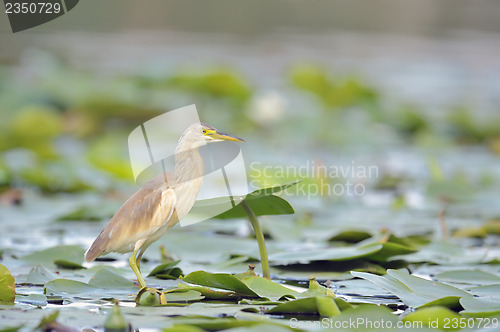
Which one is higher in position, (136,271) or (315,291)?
(136,271)

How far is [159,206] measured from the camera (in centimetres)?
261

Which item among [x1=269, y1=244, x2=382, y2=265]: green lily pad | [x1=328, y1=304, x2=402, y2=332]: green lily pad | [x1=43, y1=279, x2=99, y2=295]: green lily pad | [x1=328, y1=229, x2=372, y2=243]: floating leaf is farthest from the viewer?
[x1=328, y1=229, x2=372, y2=243]: floating leaf

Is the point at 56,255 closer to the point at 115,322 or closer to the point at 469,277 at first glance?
the point at 115,322

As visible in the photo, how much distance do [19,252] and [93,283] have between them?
2.92 ft

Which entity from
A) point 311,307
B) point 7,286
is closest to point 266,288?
point 311,307

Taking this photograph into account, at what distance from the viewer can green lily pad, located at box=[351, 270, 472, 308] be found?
A: 2539 millimetres

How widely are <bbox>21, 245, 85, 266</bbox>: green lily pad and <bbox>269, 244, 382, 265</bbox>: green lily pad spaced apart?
0.86 meters

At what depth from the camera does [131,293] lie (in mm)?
2799

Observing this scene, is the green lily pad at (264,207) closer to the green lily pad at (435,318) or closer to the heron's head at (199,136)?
the heron's head at (199,136)

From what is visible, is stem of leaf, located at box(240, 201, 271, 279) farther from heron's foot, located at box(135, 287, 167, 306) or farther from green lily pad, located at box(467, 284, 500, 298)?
green lily pad, located at box(467, 284, 500, 298)

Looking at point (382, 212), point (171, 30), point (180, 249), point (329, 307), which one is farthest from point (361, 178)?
point (171, 30)

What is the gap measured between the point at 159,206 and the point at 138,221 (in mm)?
90

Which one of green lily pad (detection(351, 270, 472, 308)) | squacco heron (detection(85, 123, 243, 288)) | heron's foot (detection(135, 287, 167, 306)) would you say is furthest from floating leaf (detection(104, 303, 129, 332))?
green lily pad (detection(351, 270, 472, 308))

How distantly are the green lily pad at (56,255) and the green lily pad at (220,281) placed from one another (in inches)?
31.5
